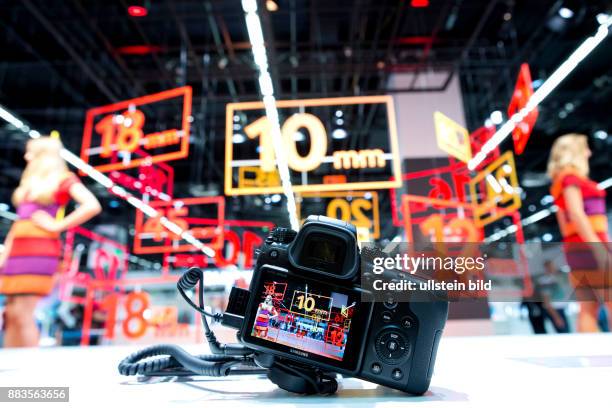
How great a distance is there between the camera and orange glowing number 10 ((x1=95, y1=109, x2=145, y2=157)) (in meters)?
4.42

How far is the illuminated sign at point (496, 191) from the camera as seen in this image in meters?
4.68

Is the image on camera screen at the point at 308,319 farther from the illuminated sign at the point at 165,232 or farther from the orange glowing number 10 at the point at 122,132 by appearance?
the illuminated sign at the point at 165,232

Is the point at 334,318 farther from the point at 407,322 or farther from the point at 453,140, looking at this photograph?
the point at 453,140

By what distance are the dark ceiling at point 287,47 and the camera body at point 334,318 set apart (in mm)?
4818

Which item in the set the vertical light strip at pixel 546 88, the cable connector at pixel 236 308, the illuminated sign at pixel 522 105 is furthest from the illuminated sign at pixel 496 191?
the cable connector at pixel 236 308

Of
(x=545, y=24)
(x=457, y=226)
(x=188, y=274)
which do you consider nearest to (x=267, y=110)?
(x=457, y=226)

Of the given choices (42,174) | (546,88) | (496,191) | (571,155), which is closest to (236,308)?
(42,174)

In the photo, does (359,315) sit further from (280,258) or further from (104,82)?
(104,82)

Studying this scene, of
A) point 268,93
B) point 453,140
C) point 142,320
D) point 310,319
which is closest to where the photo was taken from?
point 310,319

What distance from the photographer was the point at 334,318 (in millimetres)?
804

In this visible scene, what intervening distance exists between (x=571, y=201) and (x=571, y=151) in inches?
17.2

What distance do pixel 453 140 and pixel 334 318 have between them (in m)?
4.41

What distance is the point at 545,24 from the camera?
20.3 ft

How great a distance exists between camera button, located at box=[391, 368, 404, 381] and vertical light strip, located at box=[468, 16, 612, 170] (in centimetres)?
383
